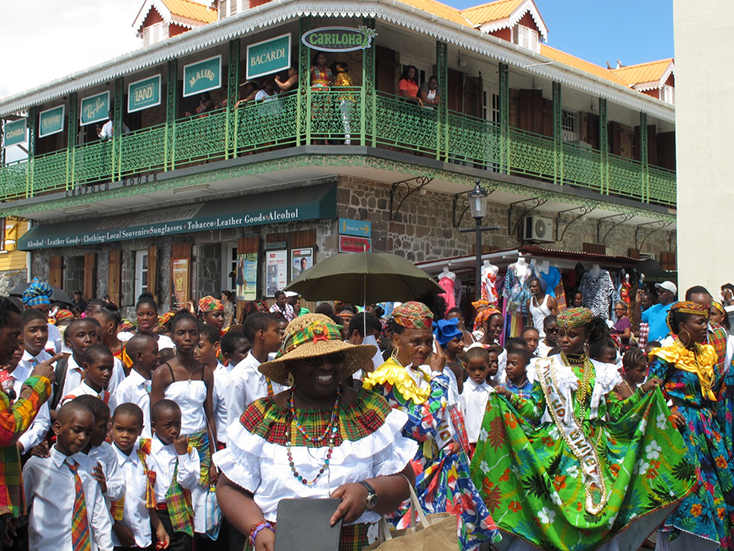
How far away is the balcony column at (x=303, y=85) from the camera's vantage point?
13930mm

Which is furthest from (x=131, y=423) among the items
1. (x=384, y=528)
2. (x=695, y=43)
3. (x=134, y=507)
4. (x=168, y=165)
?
(x=168, y=165)

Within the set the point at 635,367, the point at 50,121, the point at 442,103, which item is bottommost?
the point at 635,367

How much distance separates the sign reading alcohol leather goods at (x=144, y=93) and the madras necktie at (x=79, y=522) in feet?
45.1

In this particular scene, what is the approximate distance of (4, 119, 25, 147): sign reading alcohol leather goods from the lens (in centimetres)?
2120

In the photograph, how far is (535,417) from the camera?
4.78 metres

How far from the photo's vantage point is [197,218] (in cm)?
1678

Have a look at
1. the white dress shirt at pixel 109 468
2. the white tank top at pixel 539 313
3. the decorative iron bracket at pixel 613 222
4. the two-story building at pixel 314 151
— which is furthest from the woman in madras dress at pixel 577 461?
the decorative iron bracket at pixel 613 222

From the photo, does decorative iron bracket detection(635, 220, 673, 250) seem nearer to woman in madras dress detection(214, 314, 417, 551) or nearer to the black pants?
the black pants

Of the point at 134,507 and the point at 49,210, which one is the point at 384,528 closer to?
the point at 134,507

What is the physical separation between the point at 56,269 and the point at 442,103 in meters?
11.8

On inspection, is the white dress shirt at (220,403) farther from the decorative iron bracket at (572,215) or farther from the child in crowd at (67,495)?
the decorative iron bracket at (572,215)

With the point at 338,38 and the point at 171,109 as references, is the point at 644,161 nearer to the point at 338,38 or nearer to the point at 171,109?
the point at 338,38

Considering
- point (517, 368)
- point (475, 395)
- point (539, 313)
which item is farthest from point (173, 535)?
point (539, 313)

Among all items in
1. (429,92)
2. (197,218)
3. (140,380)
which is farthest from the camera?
(197,218)
